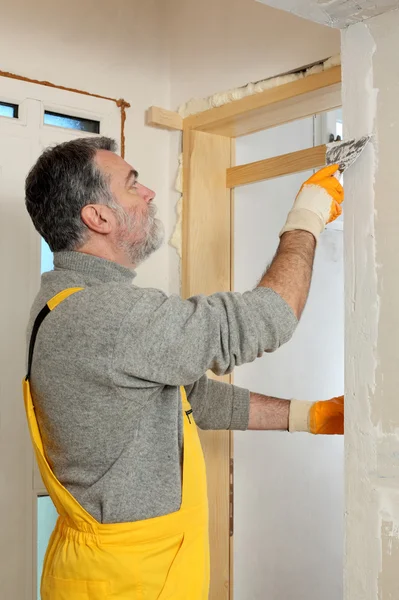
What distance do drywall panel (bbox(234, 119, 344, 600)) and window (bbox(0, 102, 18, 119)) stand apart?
2.68 feet

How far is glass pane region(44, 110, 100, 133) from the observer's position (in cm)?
237

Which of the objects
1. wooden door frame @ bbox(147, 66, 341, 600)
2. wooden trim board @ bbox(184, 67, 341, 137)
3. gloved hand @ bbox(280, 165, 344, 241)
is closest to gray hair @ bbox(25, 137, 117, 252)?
gloved hand @ bbox(280, 165, 344, 241)

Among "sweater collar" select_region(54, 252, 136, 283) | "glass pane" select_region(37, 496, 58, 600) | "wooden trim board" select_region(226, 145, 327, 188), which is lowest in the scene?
"glass pane" select_region(37, 496, 58, 600)

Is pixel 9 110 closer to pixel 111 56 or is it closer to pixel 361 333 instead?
pixel 111 56

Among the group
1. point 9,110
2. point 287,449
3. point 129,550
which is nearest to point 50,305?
point 129,550

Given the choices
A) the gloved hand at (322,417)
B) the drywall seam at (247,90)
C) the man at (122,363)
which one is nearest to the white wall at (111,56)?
the drywall seam at (247,90)

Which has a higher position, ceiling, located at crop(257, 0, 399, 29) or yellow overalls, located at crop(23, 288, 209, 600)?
ceiling, located at crop(257, 0, 399, 29)

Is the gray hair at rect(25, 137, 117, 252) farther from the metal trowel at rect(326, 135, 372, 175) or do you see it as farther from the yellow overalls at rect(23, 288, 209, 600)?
the metal trowel at rect(326, 135, 372, 175)

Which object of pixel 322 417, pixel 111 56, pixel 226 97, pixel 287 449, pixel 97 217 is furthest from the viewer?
pixel 287 449

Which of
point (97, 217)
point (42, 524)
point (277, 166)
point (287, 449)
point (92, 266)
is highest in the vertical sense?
point (277, 166)

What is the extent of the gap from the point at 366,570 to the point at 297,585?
1.46 m

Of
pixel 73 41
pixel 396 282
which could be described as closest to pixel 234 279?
pixel 73 41

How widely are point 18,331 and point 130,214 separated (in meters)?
0.80

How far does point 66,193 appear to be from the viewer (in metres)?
1.59
